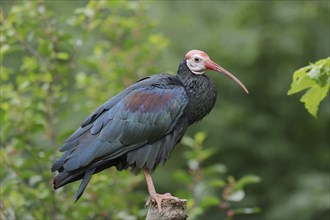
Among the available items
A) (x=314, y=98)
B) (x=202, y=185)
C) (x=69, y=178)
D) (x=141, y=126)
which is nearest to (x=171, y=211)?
(x=69, y=178)

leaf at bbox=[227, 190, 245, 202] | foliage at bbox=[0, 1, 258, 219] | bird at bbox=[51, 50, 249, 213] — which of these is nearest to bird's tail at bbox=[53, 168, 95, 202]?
bird at bbox=[51, 50, 249, 213]

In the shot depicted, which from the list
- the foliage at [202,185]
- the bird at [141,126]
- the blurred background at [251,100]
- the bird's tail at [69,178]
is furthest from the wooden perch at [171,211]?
the blurred background at [251,100]

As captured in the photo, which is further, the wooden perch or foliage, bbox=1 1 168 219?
foliage, bbox=1 1 168 219

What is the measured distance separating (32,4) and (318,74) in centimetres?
350

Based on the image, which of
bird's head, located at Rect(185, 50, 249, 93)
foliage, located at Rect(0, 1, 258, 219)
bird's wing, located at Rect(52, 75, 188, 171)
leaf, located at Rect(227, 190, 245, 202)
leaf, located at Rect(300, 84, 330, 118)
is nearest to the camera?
leaf, located at Rect(300, 84, 330, 118)

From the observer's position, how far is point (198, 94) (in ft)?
20.3

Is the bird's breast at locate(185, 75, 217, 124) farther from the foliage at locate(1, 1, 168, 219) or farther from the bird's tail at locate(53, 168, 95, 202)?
the foliage at locate(1, 1, 168, 219)

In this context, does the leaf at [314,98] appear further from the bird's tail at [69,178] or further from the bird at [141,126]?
the bird's tail at [69,178]

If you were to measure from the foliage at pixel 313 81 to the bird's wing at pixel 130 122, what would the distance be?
102 centimetres

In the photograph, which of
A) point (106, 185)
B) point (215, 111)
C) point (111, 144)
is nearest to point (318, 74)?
point (111, 144)

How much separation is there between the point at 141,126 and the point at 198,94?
0.50 metres

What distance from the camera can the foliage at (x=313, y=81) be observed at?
4980 millimetres

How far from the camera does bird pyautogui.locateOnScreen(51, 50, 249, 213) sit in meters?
5.77

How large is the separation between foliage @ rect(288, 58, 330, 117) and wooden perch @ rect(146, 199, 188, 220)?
39.4 inches
